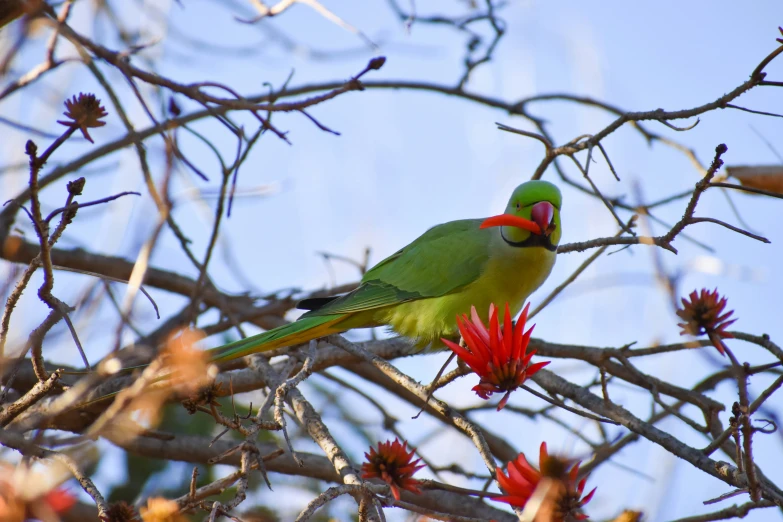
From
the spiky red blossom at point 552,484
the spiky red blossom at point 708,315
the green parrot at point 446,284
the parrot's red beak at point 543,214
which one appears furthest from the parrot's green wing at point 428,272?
the spiky red blossom at point 552,484

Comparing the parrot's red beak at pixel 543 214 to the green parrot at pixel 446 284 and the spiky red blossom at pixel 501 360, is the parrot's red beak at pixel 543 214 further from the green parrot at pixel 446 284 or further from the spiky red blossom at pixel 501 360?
the spiky red blossom at pixel 501 360

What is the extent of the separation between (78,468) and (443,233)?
233cm

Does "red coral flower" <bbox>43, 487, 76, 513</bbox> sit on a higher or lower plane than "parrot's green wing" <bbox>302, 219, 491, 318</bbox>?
lower

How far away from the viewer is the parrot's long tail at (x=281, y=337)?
290cm

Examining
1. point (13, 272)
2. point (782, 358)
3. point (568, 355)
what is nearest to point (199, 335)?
point (13, 272)

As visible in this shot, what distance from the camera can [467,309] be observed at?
10.7ft

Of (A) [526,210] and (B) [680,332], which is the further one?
(A) [526,210]

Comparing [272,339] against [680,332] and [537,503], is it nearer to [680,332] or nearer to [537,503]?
[680,332]

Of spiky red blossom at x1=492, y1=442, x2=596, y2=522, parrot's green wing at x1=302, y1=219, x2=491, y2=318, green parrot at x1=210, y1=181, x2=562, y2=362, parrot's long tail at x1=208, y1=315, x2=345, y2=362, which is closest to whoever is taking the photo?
spiky red blossom at x1=492, y1=442, x2=596, y2=522

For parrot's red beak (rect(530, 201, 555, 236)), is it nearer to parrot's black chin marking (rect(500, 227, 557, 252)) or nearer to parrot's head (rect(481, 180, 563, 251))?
parrot's head (rect(481, 180, 563, 251))

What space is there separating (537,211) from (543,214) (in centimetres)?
3

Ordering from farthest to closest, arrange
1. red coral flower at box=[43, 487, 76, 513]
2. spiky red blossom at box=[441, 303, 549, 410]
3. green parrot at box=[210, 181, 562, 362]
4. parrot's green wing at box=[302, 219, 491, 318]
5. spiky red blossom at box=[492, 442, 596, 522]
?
1. parrot's green wing at box=[302, 219, 491, 318]
2. green parrot at box=[210, 181, 562, 362]
3. spiky red blossom at box=[441, 303, 549, 410]
4. red coral flower at box=[43, 487, 76, 513]
5. spiky red blossom at box=[492, 442, 596, 522]

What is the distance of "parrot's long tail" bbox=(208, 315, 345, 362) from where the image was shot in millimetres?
2900

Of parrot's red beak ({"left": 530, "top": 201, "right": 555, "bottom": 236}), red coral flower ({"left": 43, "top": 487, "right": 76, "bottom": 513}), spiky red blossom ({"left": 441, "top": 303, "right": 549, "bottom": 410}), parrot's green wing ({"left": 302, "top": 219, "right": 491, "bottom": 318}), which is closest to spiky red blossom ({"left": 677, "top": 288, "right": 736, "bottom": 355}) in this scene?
spiky red blossom ({"left": 441, "top": 303, "right": 549, "bottom": 410})
